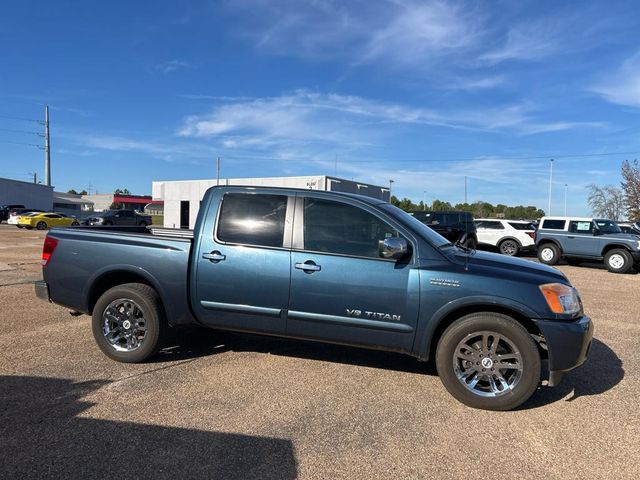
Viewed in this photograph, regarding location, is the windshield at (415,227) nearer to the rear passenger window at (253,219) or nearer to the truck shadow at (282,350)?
the rear passenger window at (253,219)

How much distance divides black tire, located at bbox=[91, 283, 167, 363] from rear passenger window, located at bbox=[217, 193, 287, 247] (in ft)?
3.28

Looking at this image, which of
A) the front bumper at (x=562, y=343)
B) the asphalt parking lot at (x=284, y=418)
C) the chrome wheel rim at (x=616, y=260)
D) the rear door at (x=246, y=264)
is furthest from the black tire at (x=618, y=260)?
the rear door at (x=246, y=264)

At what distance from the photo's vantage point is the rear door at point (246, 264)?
4465mm

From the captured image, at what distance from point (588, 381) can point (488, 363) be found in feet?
4.91

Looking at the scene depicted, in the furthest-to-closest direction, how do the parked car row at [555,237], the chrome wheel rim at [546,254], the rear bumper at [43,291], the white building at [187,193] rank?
the white building at [187,193] → the chrome wheel rim at [546,254] → the parked car row at [555,237] → the rear bumper at [43,291]

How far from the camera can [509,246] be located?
833 inches

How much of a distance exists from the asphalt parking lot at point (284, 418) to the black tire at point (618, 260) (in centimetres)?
1194

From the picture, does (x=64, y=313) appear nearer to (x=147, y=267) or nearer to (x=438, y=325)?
(x=147, y=267)

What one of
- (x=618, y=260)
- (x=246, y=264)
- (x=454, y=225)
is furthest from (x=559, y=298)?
(x=454, y=225)

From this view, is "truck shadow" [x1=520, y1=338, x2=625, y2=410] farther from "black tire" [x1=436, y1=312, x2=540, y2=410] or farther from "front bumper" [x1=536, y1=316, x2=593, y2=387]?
"front bumper" [x1=536, y1=316, x2=593, y2=387]

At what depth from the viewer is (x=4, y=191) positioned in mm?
55562

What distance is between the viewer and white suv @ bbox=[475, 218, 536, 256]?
20.7m

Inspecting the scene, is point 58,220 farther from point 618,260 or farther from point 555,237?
point 618,260

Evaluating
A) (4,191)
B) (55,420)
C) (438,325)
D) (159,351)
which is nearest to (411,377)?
(438,325)
